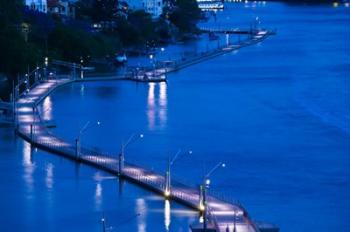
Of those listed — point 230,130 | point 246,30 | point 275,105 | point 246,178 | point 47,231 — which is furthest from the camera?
point 246,30

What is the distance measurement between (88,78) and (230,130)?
15.0ft

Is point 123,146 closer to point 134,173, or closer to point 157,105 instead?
point 134,173

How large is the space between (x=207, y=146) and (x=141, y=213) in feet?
8.97

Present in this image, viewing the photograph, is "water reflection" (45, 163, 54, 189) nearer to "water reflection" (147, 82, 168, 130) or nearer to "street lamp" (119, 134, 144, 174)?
"street lamp" (119, 134, 144, 174)

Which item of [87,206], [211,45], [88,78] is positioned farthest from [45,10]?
[87,206]

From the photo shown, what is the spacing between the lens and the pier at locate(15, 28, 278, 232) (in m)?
7.80

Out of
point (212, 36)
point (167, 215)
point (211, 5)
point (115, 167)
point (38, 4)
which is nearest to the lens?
point (167, 215)

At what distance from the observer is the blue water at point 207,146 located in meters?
8.42

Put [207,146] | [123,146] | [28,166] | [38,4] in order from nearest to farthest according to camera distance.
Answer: [28,166]
[123,146]
[207,146]
[38,4]

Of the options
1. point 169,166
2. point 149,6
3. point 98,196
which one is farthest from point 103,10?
point 98,196

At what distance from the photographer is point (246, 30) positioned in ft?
84.6

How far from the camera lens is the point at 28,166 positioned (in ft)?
32.9

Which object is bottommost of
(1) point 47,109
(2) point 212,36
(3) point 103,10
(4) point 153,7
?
(2) point 212,36

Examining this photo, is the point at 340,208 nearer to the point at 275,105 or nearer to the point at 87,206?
the point at 87,206
